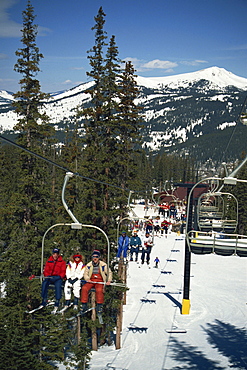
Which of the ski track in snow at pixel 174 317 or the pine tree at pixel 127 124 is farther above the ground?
the pine tree at pixel 127 124

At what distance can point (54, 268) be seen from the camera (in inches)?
489

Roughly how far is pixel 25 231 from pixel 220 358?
13.4 metres

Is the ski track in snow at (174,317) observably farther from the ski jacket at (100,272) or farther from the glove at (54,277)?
the ski jacket at (100,272)

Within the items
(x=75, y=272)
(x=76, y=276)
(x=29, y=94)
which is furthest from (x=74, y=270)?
(x=29, y=94)

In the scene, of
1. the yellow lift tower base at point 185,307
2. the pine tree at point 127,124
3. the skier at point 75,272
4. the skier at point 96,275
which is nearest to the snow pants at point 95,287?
the skier at point 96,275

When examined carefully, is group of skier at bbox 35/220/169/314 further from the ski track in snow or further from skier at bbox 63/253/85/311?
the ski track in snow

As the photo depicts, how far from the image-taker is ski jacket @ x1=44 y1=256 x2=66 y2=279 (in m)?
12.3

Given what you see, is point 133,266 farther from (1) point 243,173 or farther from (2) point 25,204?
(1) point 243,173

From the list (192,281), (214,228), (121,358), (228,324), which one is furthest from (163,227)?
(214,228)

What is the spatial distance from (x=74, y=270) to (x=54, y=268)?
89cm

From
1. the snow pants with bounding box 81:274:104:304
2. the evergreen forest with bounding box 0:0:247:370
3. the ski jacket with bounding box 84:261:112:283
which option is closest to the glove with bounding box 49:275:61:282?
the snow pants with bounding box 81:274:104:304

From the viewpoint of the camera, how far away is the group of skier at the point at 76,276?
1173 cm

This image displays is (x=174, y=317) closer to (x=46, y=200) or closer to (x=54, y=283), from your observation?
(x=46, y=200)

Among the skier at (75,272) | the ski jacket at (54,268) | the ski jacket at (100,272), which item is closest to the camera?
the ski jacket at (100,272)
